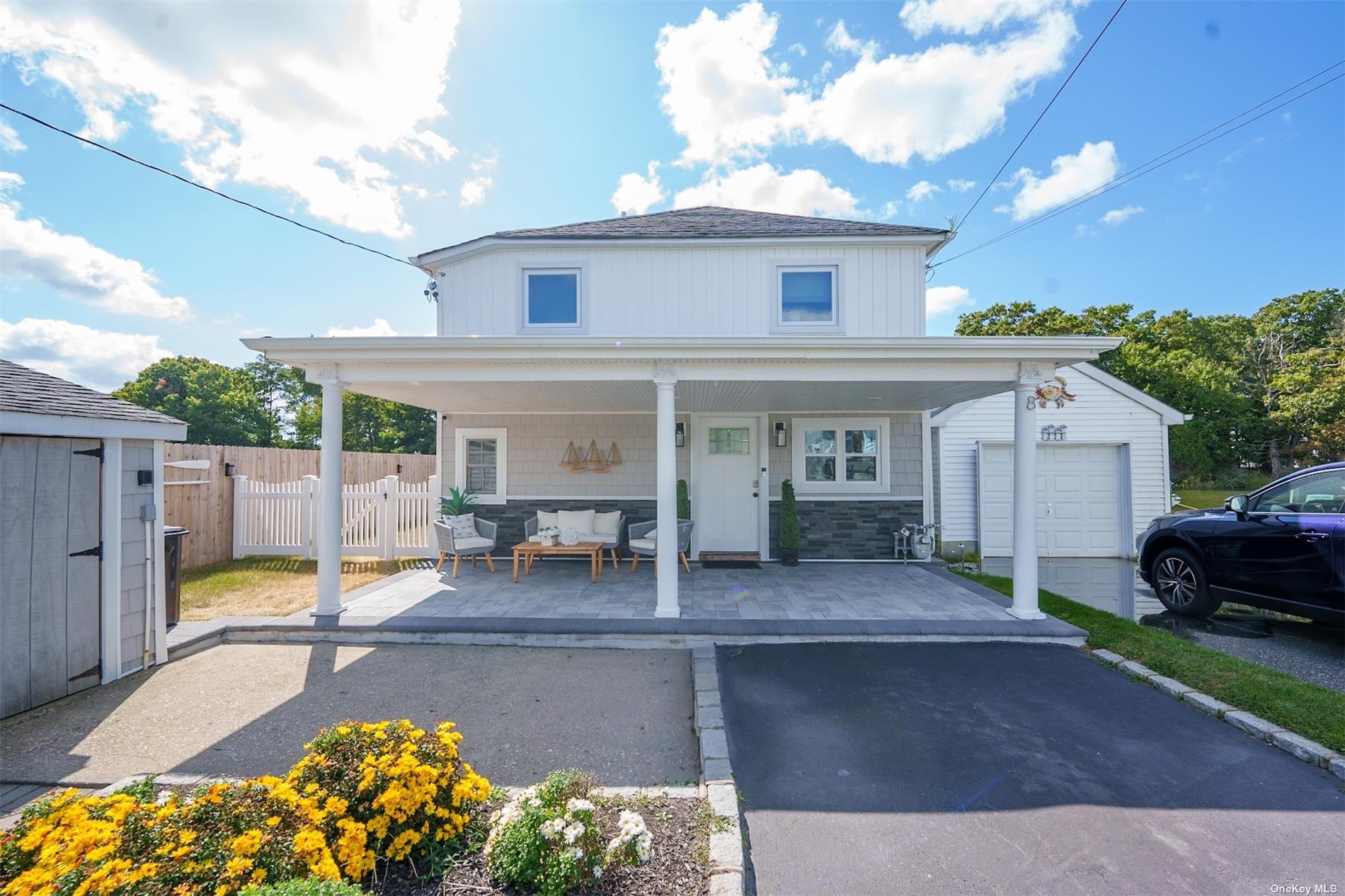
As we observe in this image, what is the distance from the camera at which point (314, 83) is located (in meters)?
6.20

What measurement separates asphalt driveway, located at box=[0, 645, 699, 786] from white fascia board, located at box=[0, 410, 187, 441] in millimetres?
1910

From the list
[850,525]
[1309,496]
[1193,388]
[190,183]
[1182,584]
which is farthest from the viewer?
[1193,388]

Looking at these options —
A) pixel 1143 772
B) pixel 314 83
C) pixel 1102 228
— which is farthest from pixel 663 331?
pixel 1102 228

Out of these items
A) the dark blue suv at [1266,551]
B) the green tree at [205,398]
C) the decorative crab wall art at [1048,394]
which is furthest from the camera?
the green tree at [205,398]

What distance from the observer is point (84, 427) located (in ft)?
12.1

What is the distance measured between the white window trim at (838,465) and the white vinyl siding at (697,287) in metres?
1.43

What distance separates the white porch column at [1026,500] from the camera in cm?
509

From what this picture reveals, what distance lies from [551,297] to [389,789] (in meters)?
6.85

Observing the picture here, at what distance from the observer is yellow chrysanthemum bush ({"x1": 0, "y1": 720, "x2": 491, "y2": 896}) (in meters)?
1.48

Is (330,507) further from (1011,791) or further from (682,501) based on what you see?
(1011,791)

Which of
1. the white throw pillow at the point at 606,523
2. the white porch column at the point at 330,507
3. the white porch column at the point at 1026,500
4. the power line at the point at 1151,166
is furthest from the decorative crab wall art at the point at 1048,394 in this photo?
the white porch column at the point at 330,507

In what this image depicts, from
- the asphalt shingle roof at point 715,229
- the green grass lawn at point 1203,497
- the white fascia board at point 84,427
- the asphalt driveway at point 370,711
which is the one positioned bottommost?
the asphalt driveway at point 370,711

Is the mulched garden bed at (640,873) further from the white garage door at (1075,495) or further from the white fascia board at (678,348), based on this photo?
the white garage door at (1075,495)

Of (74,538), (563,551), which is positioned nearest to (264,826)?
(74,538)
